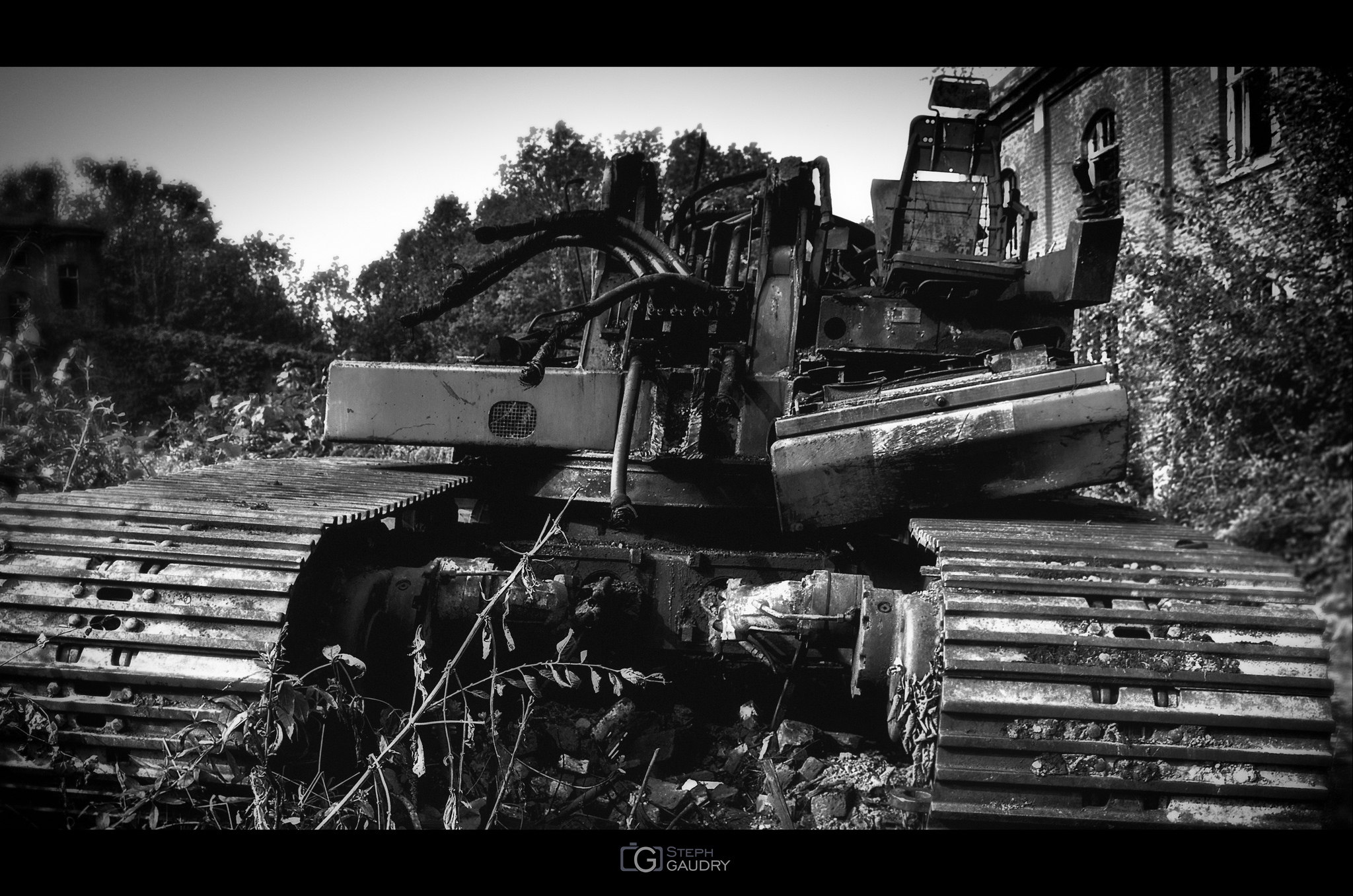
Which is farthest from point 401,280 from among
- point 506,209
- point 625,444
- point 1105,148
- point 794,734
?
point 1105,148

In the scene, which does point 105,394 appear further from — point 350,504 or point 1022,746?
point 1022,746

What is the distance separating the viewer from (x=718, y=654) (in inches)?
124

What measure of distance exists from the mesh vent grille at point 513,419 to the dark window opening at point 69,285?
195 cm

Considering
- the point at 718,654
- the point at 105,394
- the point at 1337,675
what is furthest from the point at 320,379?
the point at 1337,675

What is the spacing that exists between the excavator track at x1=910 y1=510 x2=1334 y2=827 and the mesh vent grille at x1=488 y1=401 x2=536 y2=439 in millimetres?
1839

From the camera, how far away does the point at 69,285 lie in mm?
4059

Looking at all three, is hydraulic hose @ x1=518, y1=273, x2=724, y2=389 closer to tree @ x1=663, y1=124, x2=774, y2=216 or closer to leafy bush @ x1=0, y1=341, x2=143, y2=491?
tree @ x1=663, y1=124, x2=774, y2=216

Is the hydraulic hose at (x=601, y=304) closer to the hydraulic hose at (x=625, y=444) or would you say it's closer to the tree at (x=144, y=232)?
the hydraulic hose at (x=625, y=444)

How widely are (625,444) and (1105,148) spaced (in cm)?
300

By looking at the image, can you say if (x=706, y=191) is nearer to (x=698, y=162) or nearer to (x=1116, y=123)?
(x=698, y=162)

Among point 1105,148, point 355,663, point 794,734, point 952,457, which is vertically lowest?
point 794,734

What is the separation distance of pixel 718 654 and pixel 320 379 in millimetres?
5176

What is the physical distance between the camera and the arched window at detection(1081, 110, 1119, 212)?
3338 millimetres

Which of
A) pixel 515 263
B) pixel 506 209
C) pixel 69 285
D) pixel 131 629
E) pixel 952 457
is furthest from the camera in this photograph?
pixel 506 209
